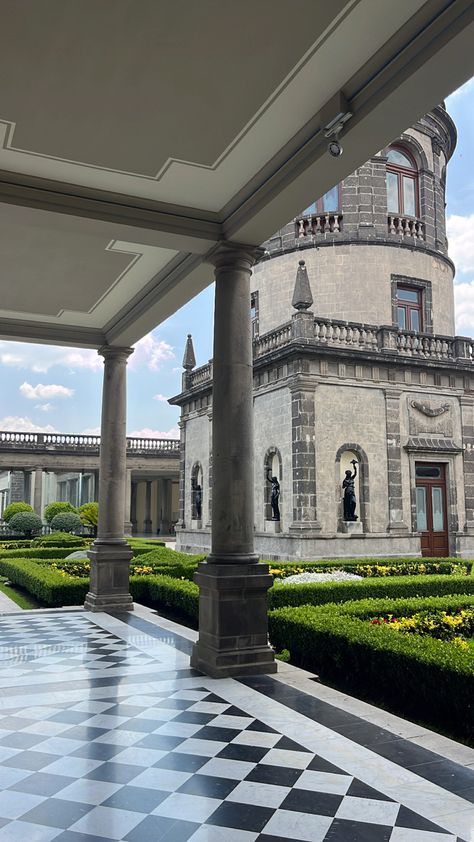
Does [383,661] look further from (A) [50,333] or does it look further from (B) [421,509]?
(B) [421,509]

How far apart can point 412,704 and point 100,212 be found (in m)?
5.88

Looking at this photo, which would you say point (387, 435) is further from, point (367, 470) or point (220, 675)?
point (220, 675)

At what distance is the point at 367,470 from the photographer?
2078 centimetres

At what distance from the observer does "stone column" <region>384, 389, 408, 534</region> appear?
824 inches

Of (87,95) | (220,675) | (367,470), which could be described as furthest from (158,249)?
(367,470)

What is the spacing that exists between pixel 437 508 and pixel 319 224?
35.5ft

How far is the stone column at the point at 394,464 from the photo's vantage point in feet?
68.7

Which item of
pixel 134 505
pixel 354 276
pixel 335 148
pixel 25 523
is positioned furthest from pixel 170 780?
pixel 134 505

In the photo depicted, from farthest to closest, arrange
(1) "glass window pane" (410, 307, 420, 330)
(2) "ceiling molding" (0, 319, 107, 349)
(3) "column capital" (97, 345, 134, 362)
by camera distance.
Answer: (1) "glass window pane" (410, 307, 420, 330) < (3) "column capital" (97, 345, 134, 362) < (2) "ceiling molding" (0, 319, 107, 349)

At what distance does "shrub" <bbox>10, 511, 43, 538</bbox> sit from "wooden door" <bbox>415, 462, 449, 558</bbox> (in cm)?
2053

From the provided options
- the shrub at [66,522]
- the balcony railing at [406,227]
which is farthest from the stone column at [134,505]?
the balcony railing at [406,227]

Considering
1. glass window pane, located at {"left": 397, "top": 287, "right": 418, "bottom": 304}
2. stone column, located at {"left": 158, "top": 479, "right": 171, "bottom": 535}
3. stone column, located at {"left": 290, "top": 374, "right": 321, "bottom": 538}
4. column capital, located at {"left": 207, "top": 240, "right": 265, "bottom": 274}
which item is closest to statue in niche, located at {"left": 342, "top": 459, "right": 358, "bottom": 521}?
stone column, located at {"left": 290, "top": 374, "right": 321, "bottom": 538}

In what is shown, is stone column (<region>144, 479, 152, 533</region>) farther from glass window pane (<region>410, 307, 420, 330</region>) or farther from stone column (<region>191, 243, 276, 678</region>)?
stone column (<region>191, 243, 276, 678</region>)

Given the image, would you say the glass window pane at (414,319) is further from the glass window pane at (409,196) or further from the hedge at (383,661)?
the hedge at (383,661)
